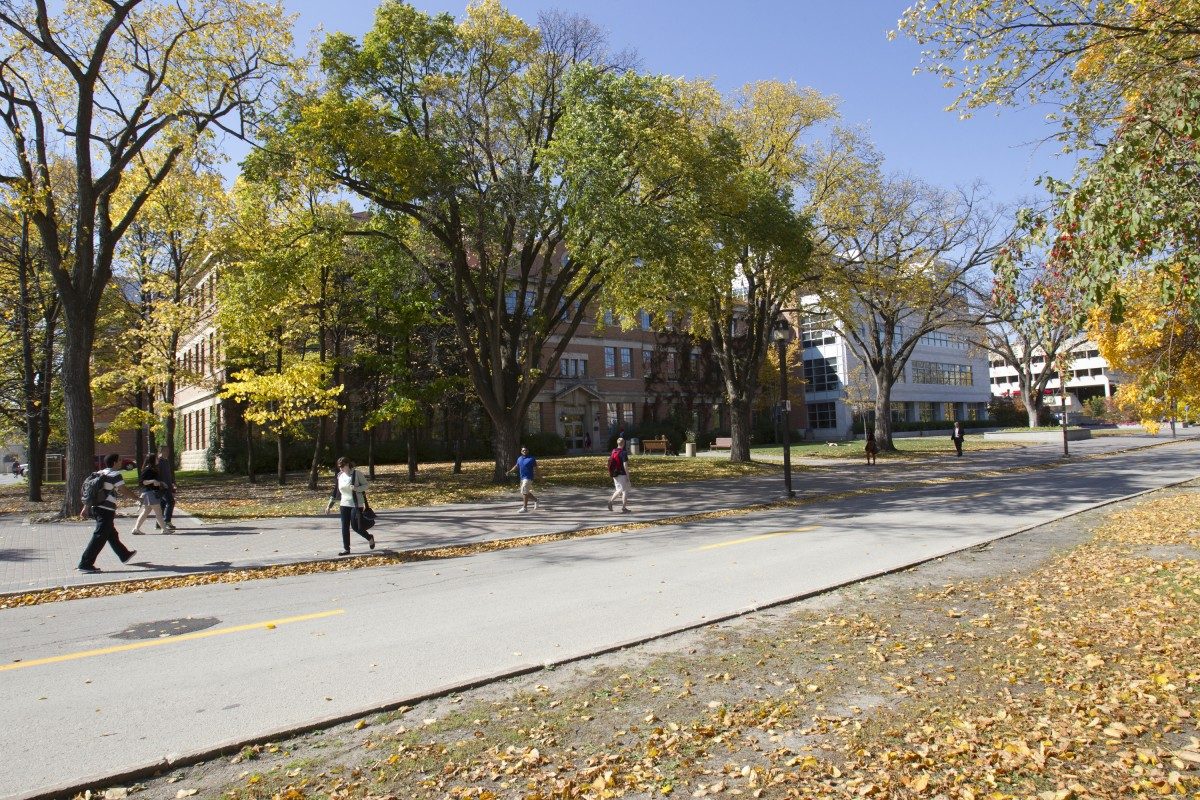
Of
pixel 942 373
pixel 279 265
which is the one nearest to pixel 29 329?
pixel 279 265

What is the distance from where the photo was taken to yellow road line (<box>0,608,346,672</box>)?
662 centimetres

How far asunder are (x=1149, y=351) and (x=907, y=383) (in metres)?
66.7

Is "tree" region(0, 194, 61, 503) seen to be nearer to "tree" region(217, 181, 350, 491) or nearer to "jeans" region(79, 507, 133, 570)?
"tree" region(217, 181, 350, 491)

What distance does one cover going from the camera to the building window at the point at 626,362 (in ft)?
172

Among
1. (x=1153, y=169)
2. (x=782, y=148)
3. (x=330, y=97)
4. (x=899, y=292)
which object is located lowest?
(x=1153, y=169)

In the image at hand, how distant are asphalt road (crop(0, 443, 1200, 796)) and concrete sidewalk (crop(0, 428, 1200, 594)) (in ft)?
5.93

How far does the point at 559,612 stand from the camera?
7914 millimetres

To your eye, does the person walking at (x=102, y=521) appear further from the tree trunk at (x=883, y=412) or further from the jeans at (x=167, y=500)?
the tree trunk at (x=883, y=412)

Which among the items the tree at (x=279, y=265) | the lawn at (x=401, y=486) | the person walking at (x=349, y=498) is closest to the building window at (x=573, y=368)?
the lawn at (x=401, y=486)

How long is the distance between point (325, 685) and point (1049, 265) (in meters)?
7.39

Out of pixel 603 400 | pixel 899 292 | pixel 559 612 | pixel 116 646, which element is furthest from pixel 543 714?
pixel 603 400

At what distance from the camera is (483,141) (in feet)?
72.0

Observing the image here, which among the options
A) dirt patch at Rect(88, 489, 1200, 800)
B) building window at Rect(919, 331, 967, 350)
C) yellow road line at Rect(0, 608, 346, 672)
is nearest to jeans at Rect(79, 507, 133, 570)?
yellow road line at Rect(0, 608, 346, 672)

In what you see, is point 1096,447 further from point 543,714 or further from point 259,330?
point 543,714
